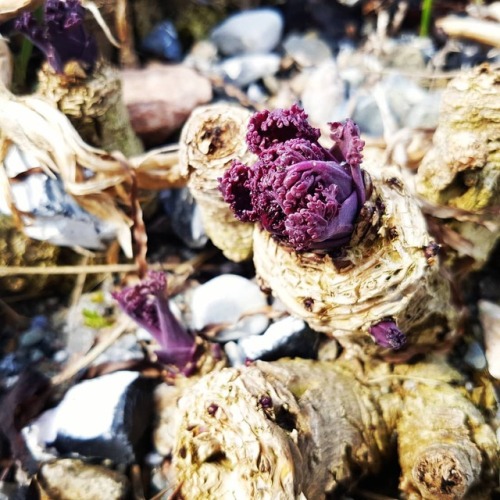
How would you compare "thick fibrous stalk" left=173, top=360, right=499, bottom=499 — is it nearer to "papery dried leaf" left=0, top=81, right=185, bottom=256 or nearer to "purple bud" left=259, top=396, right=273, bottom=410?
"purple bud" left=259, top=396, right=273, bottom=410

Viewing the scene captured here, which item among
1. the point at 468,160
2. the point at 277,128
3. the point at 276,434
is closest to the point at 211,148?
the point at 277,128

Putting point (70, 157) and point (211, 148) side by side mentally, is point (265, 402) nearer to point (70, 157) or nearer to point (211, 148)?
point (211, 148)

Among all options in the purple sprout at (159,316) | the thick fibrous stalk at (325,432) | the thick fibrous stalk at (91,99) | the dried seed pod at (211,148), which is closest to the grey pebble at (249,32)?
the thick fibrous stalk at (91,99)

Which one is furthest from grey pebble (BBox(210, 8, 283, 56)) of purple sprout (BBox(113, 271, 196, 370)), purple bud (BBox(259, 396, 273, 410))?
purple bud (BBox(259, 396, 273, 410))

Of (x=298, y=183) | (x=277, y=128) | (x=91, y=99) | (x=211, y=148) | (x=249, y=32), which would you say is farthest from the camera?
(x=249, y=32)

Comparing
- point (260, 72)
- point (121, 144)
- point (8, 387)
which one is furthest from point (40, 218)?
point (260, 72)

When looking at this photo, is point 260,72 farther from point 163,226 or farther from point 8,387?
point 8,387

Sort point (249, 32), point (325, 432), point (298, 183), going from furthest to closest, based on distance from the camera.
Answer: point (249, 32), point (325, 432), point (298, 183)
